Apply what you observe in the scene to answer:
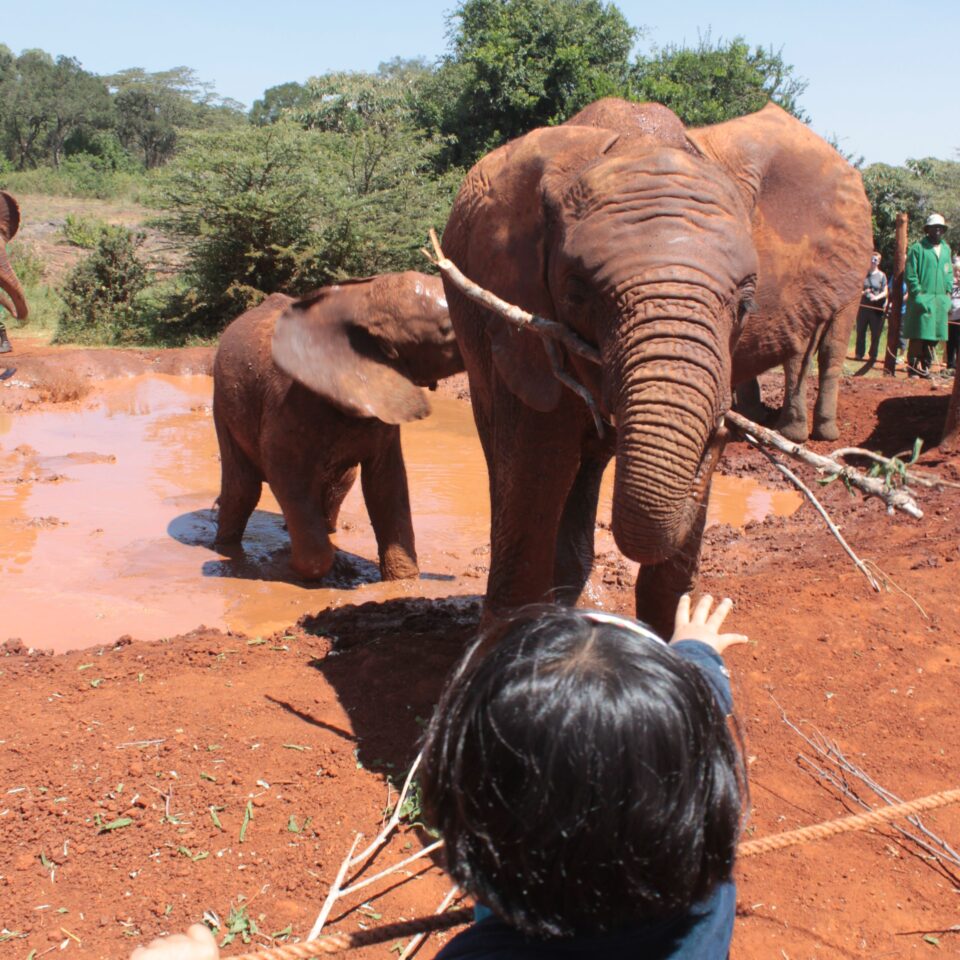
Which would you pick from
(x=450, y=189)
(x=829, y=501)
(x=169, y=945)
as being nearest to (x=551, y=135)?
(x=169, y=945)

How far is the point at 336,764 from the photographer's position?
3.62 m

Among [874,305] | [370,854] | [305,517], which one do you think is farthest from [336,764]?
[874,305]

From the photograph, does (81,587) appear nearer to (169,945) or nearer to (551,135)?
(551,135)

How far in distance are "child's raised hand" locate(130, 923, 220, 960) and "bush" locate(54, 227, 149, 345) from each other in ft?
61.0

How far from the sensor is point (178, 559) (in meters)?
7.71

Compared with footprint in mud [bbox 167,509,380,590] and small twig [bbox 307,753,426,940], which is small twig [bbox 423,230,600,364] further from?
footprint in mud [bbox 167,509,380,590]

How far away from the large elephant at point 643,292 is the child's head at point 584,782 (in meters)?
1.40

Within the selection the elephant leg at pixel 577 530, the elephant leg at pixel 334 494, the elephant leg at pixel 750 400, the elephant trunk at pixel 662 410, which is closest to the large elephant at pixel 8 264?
the elephant leg at pixel 334 494

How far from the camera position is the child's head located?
1261mm

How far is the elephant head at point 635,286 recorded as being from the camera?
2719 millimetres

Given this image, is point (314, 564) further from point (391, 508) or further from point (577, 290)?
point (577, 290)

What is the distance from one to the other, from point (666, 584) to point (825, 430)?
7365 mm

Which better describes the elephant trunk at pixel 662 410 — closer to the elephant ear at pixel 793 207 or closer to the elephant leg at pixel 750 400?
the elephant ear at pixel 793 207

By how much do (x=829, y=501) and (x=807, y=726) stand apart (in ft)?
16.8
